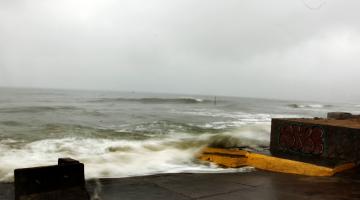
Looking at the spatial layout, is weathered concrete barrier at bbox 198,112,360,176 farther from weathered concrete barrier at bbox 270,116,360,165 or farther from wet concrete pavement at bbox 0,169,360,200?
wet concrete pavement at bbox 0,169,360,200

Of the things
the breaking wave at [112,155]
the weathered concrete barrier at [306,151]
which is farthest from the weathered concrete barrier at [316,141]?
the breaking wave at [112,155]

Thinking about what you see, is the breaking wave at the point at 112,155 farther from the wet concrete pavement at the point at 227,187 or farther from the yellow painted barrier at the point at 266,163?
the wet concrete pavement at the point at 227,187

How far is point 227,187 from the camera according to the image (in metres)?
5.26

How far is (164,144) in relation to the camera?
38.5 feet

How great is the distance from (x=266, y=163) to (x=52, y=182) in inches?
172

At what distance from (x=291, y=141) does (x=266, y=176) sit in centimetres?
194

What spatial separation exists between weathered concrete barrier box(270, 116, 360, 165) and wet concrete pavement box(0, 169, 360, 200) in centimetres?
56

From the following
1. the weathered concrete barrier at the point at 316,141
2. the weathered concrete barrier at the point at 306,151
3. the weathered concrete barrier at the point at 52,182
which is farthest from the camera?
the weathered concrete barrier at the point at 316,141

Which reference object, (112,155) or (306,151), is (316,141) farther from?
(112,155)

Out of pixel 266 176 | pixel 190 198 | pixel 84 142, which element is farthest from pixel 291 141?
pixel 84 142

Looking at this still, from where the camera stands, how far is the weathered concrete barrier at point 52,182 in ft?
13.0

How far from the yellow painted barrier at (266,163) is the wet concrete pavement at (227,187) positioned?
25 cm

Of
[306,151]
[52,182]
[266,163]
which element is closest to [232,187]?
[266,163]

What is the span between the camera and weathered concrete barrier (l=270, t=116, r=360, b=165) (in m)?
6.82
